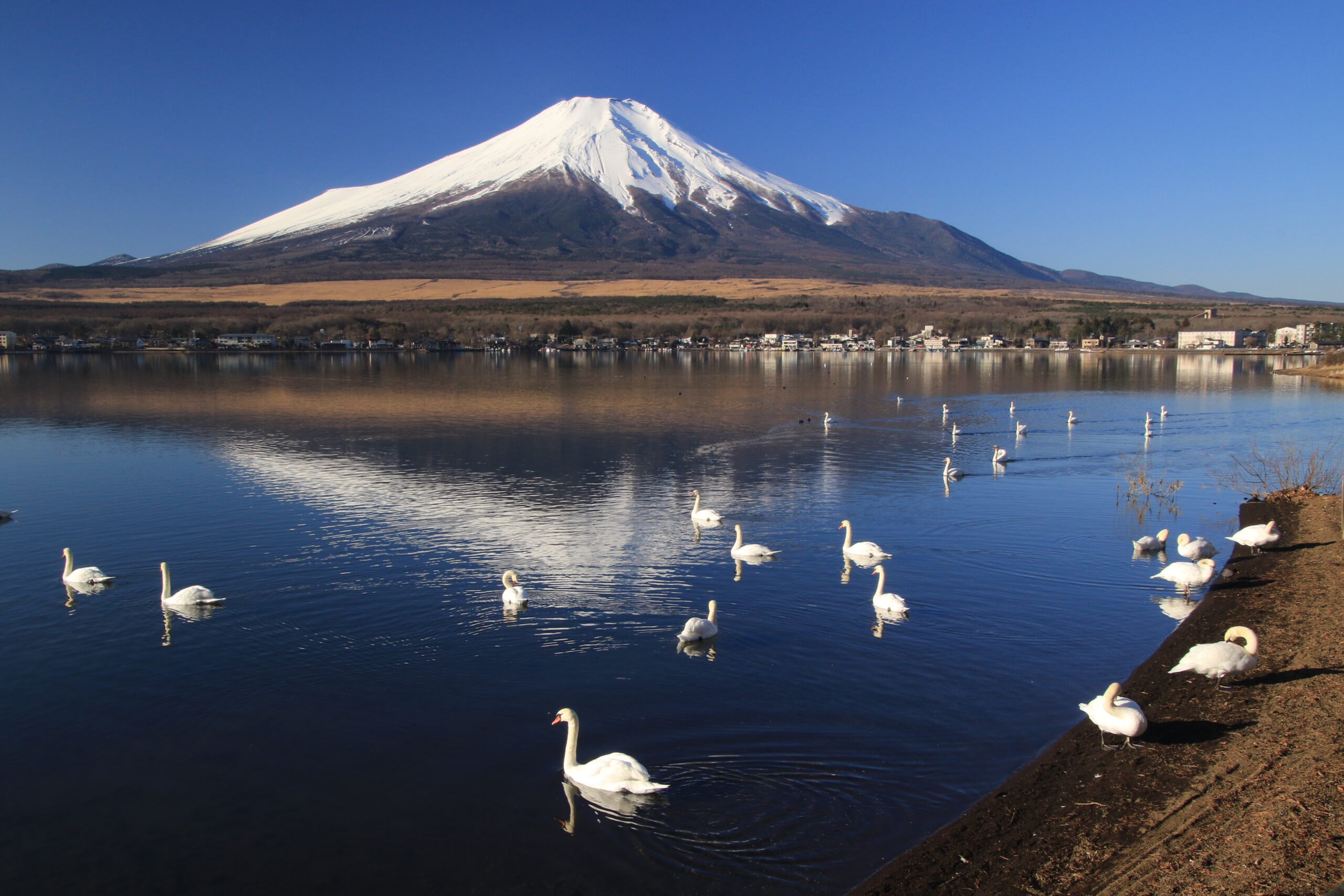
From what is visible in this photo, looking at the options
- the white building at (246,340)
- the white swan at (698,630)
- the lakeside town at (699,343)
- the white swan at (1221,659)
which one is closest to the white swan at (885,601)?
the white swan at (698,630)

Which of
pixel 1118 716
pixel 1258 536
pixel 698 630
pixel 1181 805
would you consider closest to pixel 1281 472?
pixel 1258 536

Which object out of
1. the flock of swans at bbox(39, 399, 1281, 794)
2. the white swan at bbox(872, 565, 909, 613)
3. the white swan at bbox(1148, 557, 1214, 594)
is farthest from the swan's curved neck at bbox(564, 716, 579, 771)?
the white swan at bbox(1148, 557, 1214, 594)

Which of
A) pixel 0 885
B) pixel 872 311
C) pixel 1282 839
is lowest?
pixel 0 885

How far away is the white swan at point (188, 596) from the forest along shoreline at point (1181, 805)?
11351 millimetres

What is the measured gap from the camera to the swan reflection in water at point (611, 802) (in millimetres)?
8219

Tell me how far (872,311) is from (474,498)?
486ft

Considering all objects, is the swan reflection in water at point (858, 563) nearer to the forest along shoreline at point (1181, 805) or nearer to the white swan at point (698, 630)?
the white swan at point (698, 630)

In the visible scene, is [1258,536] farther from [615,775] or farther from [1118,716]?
[615,775]

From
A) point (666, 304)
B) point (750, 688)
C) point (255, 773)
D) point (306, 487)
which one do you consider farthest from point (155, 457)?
point (666, 304)

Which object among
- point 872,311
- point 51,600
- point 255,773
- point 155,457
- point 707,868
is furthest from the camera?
point 872,311

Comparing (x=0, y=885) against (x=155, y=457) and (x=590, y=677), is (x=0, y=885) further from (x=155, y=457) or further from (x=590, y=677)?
(x=155, y=457)

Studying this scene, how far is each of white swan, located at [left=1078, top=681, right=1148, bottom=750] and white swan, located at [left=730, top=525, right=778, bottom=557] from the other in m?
8.22

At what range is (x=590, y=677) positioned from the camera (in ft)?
37.0

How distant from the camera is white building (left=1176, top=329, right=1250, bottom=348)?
427 ft
